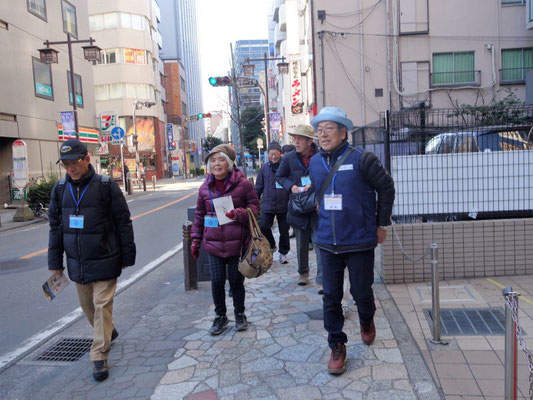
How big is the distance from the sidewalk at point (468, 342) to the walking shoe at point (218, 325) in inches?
69.3

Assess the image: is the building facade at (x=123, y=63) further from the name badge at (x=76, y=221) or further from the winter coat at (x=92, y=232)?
the name badge at (x=76, y=221)

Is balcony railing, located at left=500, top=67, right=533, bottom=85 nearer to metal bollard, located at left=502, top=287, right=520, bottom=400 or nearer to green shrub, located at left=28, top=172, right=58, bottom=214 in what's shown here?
green shrub, located at left=28, top=172, right=58, bottom=214

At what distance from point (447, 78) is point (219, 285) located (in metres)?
21.0

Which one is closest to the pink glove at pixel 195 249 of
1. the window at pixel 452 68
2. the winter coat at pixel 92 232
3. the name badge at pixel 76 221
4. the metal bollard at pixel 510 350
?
the winter coat at pixel 92 232

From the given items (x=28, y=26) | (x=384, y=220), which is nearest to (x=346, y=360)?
(x=384, y=220)

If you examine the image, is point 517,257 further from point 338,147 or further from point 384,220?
point 338,147

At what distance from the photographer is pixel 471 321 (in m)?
4.47

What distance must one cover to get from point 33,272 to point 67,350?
391 cm

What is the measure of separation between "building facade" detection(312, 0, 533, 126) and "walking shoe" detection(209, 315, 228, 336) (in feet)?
62.3

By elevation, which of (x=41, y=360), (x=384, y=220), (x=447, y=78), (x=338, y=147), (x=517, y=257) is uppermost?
(x=447, y=78)

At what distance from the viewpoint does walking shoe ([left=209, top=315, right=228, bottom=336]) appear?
4605 mm

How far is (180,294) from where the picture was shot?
6250mm

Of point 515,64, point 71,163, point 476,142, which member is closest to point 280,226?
point 476,142

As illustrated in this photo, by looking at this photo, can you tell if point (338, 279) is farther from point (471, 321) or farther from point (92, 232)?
point (92, 232)
